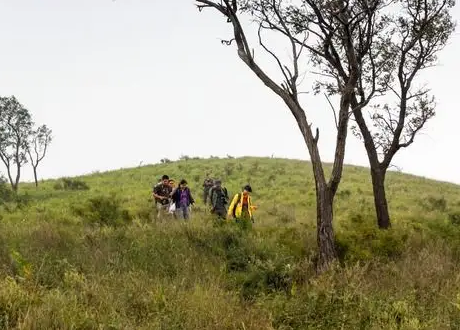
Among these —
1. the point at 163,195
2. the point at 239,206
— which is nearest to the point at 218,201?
the point at 239,206

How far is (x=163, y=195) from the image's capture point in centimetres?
1822

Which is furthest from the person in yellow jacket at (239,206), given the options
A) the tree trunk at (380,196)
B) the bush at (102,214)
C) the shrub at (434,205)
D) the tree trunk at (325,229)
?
the shrub at (434,205)

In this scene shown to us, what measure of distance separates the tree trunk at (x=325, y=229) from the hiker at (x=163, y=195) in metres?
8.36

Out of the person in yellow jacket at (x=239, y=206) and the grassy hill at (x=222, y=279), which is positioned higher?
the person in yellow jacket at (x=239, y=206)

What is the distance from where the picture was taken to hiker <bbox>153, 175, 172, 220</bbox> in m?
18.0

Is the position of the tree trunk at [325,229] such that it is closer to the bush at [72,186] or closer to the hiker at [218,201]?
the hiker at [218,201]

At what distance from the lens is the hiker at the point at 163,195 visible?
18.0m

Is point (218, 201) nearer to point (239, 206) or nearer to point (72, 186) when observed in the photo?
point (239, 206)

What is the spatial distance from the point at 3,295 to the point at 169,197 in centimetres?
1176

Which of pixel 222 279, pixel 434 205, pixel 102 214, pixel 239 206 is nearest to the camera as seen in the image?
pixel 222 279

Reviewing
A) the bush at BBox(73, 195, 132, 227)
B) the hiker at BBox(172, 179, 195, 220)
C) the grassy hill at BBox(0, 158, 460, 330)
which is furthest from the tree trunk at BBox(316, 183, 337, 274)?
the hiker at BBox(172, 179, 195, 220)

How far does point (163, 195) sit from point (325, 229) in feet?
29.0

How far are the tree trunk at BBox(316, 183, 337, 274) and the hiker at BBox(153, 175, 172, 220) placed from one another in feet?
27.4

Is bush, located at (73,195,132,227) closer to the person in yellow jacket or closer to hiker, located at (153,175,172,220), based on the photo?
hiker, located at (153,175,172,220)
